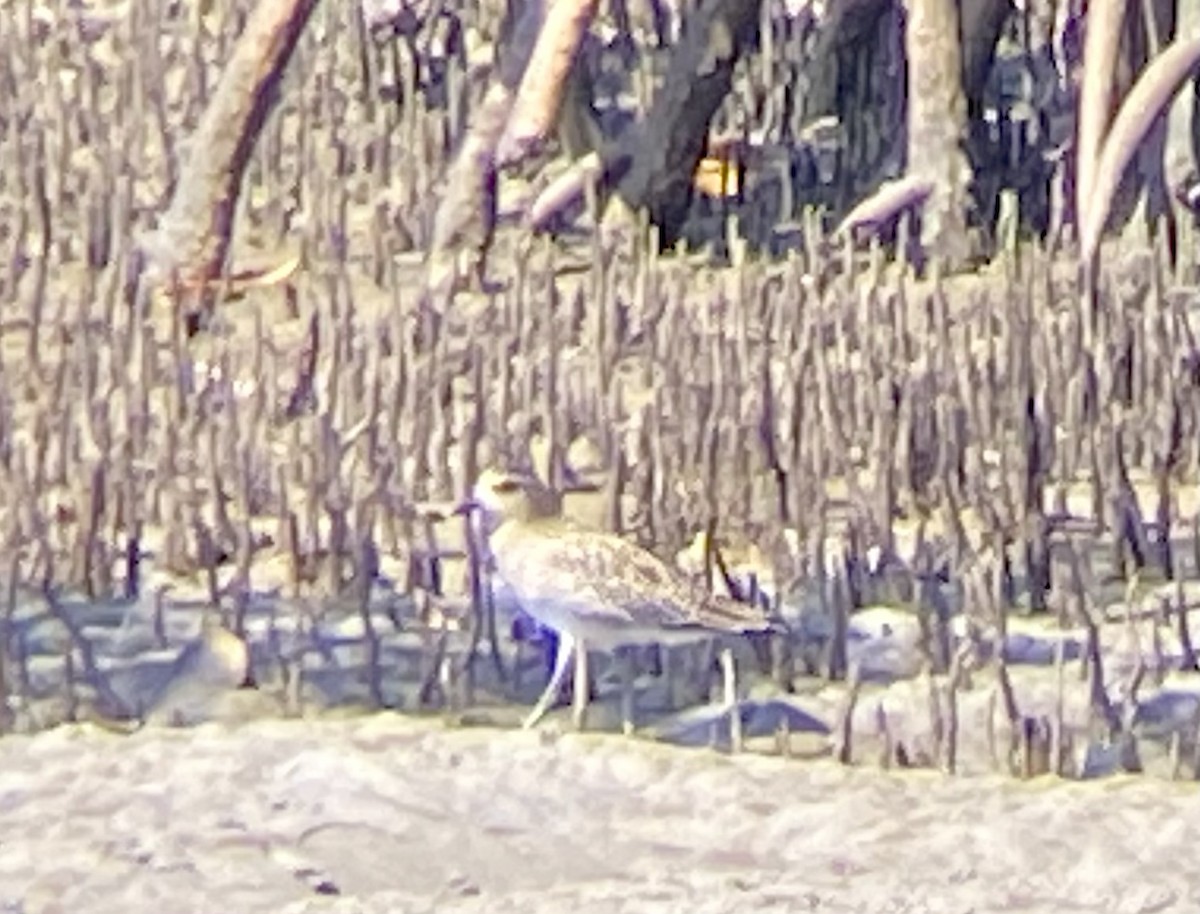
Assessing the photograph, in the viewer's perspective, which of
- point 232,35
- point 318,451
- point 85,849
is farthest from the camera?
point 232,35

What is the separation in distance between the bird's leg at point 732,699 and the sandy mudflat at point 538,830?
0.08m

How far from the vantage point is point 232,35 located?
24.2ft

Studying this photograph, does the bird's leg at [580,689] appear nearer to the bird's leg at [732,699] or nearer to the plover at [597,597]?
the plover at [597,597]

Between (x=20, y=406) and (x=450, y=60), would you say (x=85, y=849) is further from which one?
(x=450, y=60)

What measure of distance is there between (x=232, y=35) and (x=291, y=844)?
8.75 feet

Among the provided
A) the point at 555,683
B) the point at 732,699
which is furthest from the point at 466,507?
the point at 732,699

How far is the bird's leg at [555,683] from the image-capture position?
5637 mm

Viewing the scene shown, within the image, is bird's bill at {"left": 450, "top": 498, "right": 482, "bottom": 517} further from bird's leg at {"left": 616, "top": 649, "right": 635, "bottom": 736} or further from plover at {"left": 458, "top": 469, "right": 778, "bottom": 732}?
bird's leg at {"left": 616, "top": 649, "right": 635, "bottom": 736}

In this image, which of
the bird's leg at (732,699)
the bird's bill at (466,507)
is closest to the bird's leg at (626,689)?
the bird's leg at (732,699)

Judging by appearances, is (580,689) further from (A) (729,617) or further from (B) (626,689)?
(A) (729,617)

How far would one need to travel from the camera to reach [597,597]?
18.2ft

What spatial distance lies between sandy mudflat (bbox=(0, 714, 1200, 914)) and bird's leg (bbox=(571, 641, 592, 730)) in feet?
0.25

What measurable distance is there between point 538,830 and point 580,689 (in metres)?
0.45

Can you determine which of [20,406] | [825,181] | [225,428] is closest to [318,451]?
[225,428]
